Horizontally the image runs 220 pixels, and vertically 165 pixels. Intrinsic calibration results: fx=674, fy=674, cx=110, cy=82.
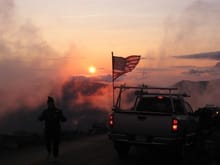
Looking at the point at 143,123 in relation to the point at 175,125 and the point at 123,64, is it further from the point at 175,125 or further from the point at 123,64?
the point at 123,64

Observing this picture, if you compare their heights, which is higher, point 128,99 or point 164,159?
point 128,99

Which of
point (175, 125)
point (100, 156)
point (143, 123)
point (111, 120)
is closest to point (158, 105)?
point (143, 123)

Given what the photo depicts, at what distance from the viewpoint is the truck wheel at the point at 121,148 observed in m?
20.8

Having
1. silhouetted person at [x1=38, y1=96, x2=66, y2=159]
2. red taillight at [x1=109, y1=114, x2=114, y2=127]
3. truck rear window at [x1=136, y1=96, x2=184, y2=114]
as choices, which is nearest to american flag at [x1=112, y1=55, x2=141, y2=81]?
truck rear window at [x1=136, y1=96, x2=184, y2=114]

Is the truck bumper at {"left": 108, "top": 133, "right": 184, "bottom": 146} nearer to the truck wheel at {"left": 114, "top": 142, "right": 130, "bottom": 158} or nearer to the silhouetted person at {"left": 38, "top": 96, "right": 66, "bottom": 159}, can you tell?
the truck wheel at {"left": 114, "top": 142, "right": 130, "bottom": 158}

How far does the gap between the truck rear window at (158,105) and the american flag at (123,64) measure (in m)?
10.4

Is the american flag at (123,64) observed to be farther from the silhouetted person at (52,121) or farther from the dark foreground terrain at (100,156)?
the silhouetted person at (52,121)

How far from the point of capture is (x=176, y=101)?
21250mm

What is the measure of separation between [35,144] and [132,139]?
6526mm

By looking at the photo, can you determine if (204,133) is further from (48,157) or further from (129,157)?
(48,157)

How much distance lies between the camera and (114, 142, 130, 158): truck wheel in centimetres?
2084

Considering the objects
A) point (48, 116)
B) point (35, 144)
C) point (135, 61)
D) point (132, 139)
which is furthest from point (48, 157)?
point (135, 61)

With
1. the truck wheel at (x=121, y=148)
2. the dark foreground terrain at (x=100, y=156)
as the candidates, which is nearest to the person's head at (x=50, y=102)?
the dark foreground terrain at (x=100, y=156)

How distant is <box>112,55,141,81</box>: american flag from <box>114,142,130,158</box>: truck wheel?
1106 cm
